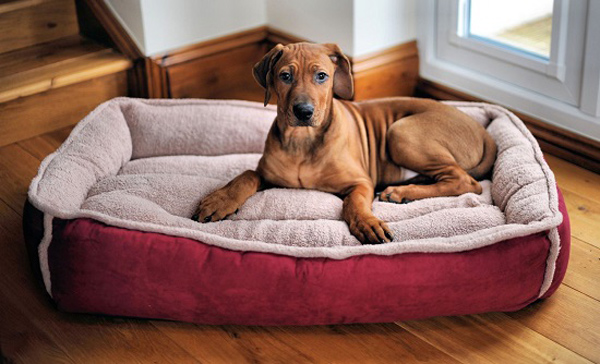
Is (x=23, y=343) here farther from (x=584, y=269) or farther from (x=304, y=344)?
(x=584, y=269)

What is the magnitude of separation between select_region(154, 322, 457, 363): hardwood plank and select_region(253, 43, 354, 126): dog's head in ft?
2.13

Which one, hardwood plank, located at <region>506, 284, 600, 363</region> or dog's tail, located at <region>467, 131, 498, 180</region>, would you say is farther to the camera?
dog's tail, located at <region>467, 131, 498, 180</region>

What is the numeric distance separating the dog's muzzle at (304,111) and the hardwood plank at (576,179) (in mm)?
1194

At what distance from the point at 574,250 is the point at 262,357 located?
1159 mm

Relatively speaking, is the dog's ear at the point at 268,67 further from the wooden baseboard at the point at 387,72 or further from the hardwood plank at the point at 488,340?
the wooden baseboard at the point at 387,72

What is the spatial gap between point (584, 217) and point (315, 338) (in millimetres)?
1176

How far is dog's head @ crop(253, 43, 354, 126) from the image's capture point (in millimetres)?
2541

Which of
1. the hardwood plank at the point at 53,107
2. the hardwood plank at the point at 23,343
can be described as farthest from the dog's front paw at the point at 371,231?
the hardwood plank at the point at 53,107

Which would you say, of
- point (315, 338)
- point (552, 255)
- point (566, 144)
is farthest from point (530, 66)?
point (315, 338)

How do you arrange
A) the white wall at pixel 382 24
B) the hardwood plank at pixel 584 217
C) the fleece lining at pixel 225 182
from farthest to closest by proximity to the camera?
the white wall at pixel 382 24
the hardwood plank at pixel 584 217
the fleece lining at pixel 225 182

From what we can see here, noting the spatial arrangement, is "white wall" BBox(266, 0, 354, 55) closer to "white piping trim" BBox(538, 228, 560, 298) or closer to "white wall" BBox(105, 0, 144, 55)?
"white wall" BBox(105, 0, 144, 55)

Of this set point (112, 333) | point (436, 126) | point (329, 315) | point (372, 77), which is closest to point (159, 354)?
point (112, 333)

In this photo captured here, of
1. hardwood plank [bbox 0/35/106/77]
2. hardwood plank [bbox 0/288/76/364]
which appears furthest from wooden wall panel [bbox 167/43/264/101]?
hardwood plank [bbox 0/288/76/364]

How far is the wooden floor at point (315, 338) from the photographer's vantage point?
234cm
